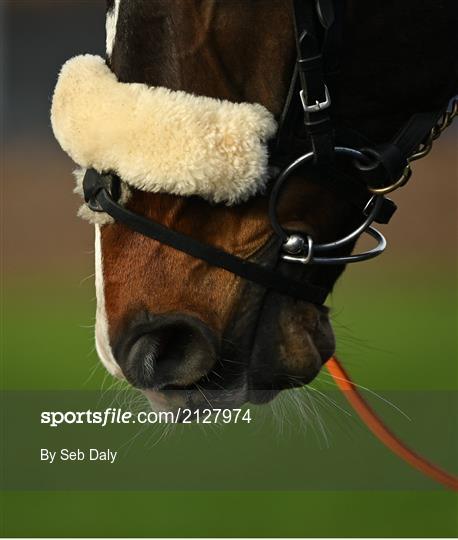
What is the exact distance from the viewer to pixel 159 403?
5.01 ft

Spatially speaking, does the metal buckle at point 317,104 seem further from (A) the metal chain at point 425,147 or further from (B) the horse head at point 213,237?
(A) the metal chain at point 425,147

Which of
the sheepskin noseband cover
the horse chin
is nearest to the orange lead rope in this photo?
the horse chin

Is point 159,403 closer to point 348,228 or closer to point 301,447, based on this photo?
point 348,228

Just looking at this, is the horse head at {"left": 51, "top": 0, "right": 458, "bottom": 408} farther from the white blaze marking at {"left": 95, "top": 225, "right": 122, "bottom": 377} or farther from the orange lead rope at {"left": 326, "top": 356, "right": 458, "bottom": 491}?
the orange lead rope at {"left": 326, "top": 356, "right": 458, "bottom": 491}

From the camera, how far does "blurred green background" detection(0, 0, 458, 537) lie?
335cm

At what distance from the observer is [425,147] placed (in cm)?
152

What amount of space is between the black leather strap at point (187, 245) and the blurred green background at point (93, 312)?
1711 millimetres

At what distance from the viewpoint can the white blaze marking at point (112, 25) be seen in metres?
1.46

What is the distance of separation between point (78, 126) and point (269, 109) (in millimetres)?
316

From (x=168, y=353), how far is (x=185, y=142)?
0.35 m

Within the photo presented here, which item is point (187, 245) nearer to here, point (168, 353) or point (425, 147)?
point (168, 353)

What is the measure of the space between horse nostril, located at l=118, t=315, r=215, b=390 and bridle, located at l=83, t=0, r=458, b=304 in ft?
0.39

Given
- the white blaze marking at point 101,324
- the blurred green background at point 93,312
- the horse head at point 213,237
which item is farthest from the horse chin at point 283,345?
the blurred green background at point 93,312

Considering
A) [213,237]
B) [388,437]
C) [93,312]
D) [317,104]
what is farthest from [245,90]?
[93,312]
